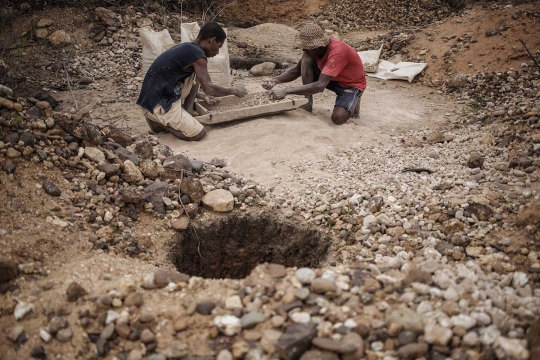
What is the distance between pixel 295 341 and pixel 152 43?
15.2 ft

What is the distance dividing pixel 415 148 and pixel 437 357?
295 centimetres

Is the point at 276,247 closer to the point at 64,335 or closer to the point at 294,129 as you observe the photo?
the point at 294,129

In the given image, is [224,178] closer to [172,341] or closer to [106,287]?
[106,287]

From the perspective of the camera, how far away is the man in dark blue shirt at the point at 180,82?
190 inches

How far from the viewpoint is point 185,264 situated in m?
3.82

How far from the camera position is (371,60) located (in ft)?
24.2

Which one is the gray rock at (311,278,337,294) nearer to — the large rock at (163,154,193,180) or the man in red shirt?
the large rock at (163,154,193,180)

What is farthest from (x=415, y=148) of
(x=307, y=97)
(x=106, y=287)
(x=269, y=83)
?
(x=106, y=287)

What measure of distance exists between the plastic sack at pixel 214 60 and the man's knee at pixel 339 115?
1561 mm

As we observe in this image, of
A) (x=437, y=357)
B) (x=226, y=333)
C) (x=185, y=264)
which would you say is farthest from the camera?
(x=185, y=264)

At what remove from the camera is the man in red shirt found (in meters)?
5.24

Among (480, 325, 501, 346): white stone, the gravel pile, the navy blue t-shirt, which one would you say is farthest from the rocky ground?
the gravel pile

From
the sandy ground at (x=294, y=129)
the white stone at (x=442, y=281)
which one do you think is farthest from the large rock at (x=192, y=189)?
the white stone at (x=442, y=281)

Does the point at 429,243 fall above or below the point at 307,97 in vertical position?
above
